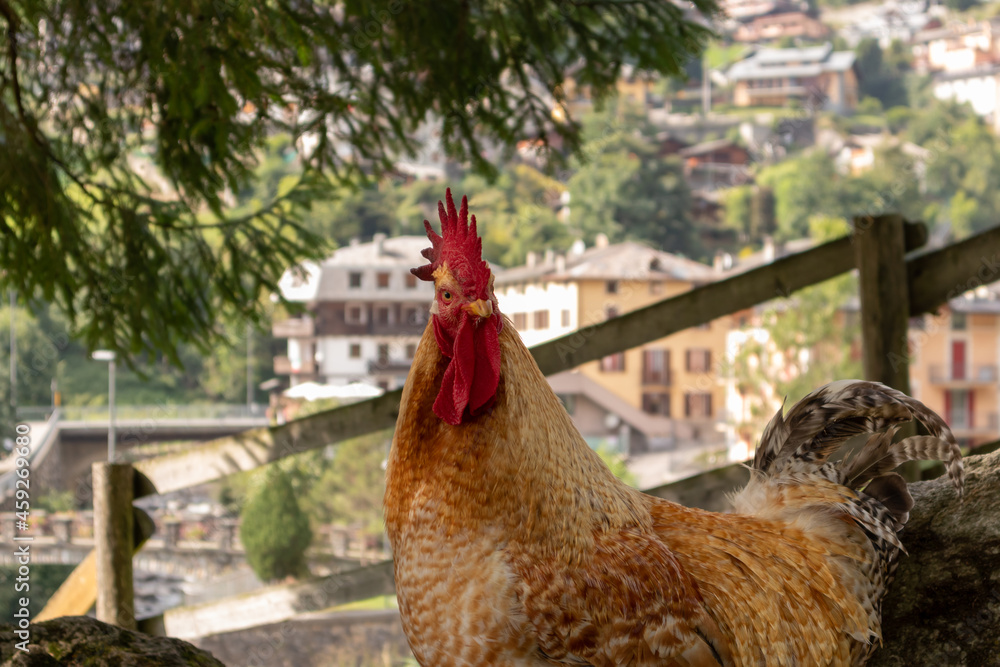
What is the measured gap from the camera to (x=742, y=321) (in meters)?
43.0

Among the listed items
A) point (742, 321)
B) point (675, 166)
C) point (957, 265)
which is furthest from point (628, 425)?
point (957, 265)

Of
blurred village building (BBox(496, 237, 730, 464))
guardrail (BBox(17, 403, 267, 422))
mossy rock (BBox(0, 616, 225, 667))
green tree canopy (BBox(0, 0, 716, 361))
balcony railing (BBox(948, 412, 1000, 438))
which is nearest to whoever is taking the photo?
mossy rock (BBox(0, 616, 225, 667))

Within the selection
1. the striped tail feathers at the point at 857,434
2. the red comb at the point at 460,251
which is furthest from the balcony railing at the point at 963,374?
the red comb at the point at 460,251

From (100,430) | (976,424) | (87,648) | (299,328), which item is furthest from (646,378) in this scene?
(87,648)

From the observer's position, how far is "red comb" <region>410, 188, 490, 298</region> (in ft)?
5.63

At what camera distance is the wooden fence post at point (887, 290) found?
9.39 feet

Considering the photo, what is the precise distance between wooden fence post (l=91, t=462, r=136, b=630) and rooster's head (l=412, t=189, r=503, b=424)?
5.77 ft

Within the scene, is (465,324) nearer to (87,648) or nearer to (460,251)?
(460,251)

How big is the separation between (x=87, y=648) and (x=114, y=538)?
3.35 feet

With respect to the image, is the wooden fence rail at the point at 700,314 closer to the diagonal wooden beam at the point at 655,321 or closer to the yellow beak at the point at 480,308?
the diagonal wooden beam at the point at 655,321

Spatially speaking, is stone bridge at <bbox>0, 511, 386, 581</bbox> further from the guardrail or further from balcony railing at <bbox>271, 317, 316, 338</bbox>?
balcony railing at <bbox>271, 317, 316, 338</bbox>

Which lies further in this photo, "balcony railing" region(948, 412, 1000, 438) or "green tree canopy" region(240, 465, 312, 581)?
"balcony railing" region(948, 412, 1000, 438)

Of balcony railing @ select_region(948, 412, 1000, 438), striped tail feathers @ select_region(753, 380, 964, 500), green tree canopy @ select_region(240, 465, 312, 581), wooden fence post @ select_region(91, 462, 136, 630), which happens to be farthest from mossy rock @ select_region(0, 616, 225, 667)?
balcony railing @ select_region(948, 412, 1000, 438)

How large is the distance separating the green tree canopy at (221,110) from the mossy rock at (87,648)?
5.93 feet
